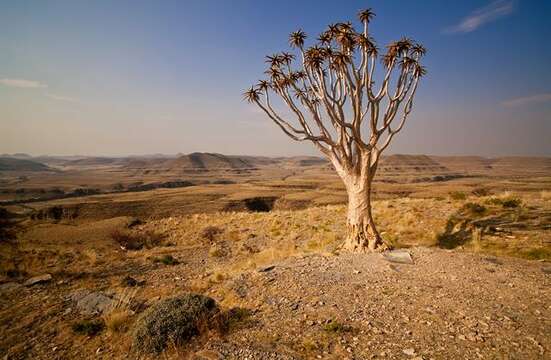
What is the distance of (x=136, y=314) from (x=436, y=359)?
7874 millimetres

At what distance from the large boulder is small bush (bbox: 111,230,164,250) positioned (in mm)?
14130

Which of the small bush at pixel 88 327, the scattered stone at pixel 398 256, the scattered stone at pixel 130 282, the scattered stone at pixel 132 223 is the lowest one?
the scattered stone at pixel 132 223

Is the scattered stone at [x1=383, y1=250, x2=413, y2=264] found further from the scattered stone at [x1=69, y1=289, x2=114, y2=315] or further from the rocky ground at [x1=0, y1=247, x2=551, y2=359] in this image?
the scattered stone at [x1=69, y1=289, x2=114, y2=315]

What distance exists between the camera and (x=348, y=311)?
22.9ft

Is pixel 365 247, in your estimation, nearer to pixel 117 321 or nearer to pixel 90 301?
pixel 117 321

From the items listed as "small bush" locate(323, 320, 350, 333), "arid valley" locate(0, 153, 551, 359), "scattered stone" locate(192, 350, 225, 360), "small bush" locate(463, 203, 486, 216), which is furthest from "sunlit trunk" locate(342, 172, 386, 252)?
"small bush" locate(463, 203, 486, 216)

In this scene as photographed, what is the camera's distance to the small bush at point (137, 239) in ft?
67.7

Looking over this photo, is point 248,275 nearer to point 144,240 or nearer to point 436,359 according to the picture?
point 436,359

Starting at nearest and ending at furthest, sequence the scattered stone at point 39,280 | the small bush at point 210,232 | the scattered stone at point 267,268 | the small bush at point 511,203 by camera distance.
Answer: the scattered stone at point 267,268
the scattered stone at point 39,280
the small bush at point 511,203
the small bush at point 210,232

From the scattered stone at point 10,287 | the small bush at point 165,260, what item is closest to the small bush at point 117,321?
the scattered stone at point 10,287

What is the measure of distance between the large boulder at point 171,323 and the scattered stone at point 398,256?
6.49 metres

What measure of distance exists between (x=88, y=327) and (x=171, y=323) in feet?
9.29

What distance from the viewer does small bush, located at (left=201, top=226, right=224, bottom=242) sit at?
21.0m

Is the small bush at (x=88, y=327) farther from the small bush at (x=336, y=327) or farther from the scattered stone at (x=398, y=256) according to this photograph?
the scattered stone at (x=398, y=256)
